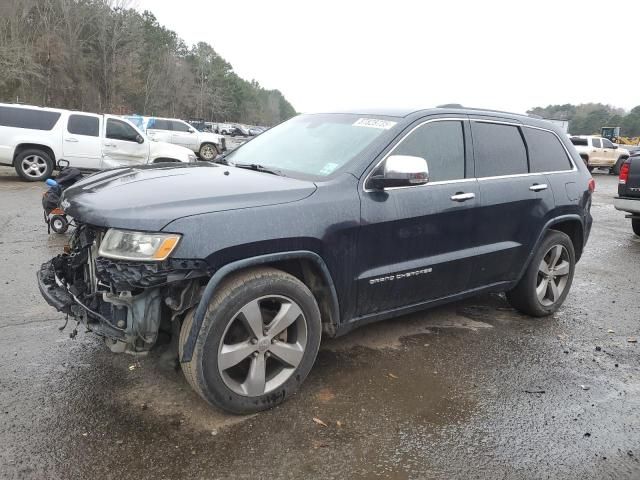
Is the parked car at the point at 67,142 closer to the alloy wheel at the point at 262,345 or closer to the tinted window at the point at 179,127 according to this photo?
the tinted window at the point at 179,127

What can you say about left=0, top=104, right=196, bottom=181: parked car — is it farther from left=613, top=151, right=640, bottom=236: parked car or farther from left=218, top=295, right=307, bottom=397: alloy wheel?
left=218, top=295, right=307, bottom=397: alloy wheel

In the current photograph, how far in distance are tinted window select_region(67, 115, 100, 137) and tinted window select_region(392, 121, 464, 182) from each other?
451 inches

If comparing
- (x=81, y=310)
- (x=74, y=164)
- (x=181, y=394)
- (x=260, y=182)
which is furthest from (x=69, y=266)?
(x=74, y=164)

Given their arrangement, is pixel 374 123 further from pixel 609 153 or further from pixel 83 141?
pixel 609 153

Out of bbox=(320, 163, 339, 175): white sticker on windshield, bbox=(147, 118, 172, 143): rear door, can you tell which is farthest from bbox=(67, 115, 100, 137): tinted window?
bbox=(320, 163, 339, 175): white sticker on windshield

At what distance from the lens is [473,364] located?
3.85m

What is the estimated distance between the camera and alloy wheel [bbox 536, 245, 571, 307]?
4.74 metres

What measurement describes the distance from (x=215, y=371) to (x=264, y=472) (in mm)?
580

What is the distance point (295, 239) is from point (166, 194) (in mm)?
754

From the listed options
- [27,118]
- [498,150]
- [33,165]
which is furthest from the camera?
[33,165]

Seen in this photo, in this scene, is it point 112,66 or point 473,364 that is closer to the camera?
point 473,364

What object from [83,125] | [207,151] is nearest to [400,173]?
[83,125]

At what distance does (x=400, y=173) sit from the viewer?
3199 millimetres

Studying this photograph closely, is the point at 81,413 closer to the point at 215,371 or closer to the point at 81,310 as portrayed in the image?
the point at 81,310
